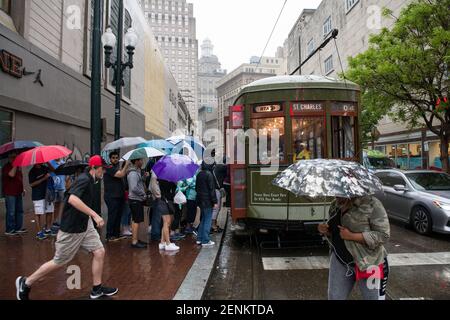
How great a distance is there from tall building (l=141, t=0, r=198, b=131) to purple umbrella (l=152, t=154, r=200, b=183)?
407 feet

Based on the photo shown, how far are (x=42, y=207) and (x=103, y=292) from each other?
12.9 ft

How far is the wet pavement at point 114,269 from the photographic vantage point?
166 inches

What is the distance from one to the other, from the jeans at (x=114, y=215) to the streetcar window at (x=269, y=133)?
3.04 meters

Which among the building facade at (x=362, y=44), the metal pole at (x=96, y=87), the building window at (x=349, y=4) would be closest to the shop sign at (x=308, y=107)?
the metal pole at (x=96, y=87)

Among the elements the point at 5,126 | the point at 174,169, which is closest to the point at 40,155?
the point at 174,169

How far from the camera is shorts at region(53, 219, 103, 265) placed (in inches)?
148

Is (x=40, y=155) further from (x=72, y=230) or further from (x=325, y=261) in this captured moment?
(x=325, y=261)

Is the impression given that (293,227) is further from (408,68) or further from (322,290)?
(408,68)

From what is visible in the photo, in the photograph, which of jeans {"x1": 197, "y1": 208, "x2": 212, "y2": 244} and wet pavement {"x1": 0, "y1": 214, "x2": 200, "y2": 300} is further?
jeans {"x1": 197, "y1": 208, "x2": 212, "y2": 244}

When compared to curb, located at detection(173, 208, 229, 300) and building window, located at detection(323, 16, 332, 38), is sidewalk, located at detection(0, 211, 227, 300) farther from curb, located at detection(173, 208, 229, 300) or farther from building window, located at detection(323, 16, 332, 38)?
building window, located at detection(323, 16, 332, 38)

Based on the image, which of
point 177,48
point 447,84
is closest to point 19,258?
point 447,84

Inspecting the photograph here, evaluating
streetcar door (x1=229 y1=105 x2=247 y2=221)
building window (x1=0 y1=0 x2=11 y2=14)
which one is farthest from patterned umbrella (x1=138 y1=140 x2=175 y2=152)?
building window (x1=0 y1=0 x2=11 y2=14)

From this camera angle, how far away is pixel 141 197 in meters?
6.49

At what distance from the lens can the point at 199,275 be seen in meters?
4.88
